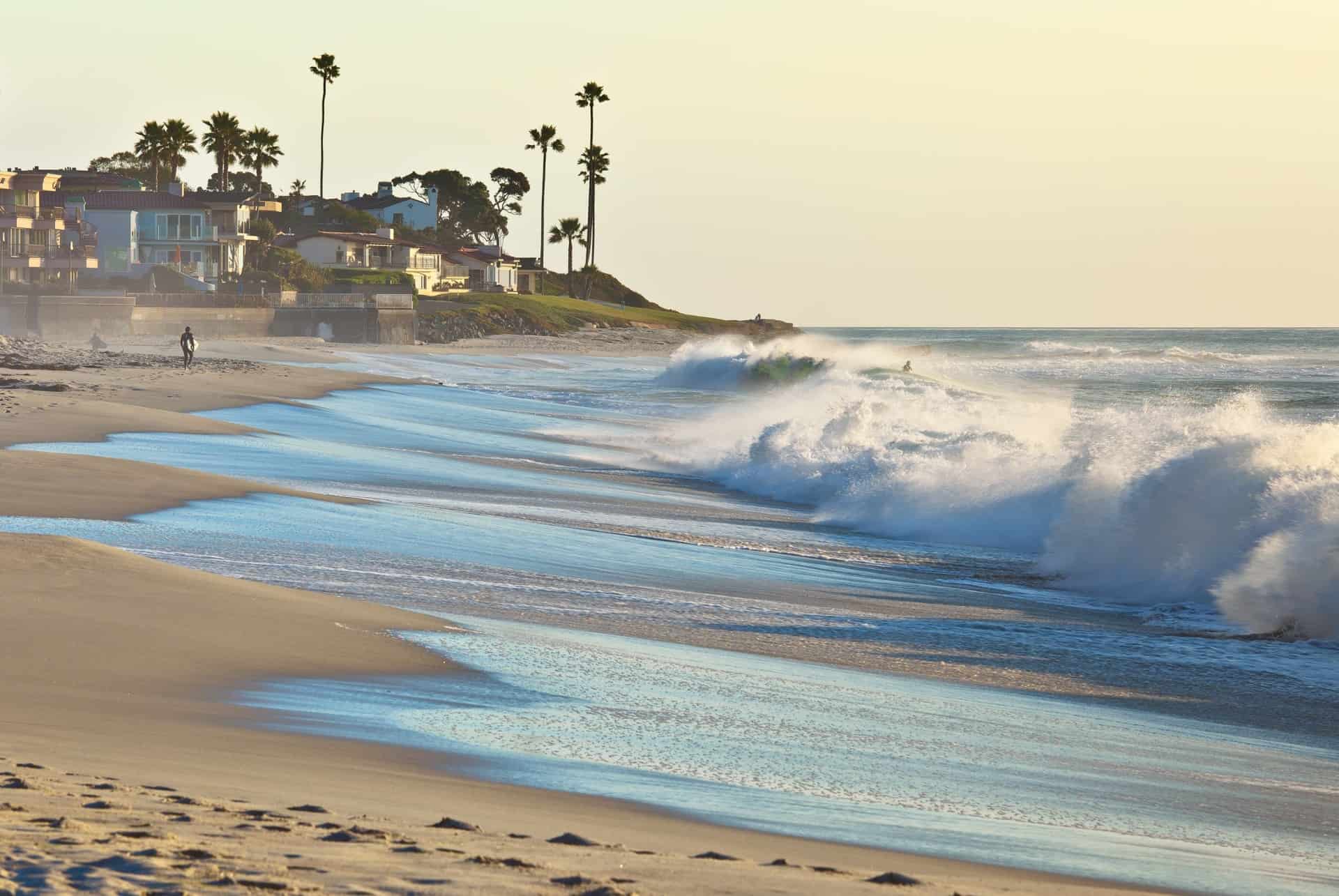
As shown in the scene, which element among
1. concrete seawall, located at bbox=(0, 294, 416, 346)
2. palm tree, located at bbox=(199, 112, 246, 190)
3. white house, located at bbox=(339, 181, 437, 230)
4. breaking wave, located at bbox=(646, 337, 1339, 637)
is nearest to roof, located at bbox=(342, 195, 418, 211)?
white house, located at bbox=(339, 181, 437, 230)

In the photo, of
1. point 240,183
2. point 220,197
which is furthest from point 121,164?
point 220,197

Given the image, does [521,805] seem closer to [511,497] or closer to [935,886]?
[935,886]

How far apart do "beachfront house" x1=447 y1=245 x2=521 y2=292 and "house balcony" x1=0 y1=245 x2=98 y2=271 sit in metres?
49.8

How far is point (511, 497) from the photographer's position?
757 inches

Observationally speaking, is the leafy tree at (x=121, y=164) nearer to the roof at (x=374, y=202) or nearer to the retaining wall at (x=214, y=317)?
the roof at (x=374, y=202)

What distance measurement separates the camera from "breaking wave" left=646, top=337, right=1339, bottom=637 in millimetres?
14477

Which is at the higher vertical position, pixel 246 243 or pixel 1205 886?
pixel 246 243

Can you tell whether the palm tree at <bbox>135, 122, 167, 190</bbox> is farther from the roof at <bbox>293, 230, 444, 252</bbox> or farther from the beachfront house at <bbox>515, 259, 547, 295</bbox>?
the beachfront house at <bbox>515, 259, 547, 295</bbox>

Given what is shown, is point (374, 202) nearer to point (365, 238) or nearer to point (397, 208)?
point (397, 208)

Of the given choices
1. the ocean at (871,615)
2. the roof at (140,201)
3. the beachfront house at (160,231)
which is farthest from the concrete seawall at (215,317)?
the ocean at (871,615)

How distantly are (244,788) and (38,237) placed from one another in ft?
288

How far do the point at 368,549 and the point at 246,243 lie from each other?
92.7m

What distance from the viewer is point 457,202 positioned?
170 meters

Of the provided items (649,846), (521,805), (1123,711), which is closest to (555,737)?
(521,805)
